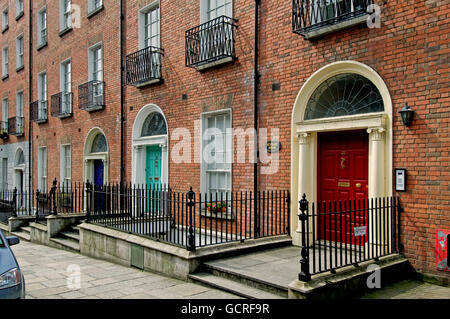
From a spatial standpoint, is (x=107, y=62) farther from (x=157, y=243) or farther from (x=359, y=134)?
(x=359, y=134)

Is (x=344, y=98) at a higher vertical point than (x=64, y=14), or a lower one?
lower

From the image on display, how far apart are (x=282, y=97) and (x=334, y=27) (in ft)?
5.52

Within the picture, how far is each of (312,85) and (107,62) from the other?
8.55 meters

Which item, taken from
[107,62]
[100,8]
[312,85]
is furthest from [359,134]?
[100,8]

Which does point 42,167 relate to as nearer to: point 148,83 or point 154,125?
point 154,125

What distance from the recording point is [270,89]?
8.23 m

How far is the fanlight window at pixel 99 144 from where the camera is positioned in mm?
14059

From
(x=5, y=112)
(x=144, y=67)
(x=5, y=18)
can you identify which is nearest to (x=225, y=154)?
(x=144, y=67)

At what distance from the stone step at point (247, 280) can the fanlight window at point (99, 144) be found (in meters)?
8.83

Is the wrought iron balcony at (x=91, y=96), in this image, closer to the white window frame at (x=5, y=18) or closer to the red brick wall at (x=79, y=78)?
the red brick wall at (x=79, y=78)

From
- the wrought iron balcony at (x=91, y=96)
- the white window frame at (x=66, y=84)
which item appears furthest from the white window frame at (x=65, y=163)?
the wrought iron balcony at (x=91, y=96)

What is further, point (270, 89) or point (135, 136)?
point (135, 136)

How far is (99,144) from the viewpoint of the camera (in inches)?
568

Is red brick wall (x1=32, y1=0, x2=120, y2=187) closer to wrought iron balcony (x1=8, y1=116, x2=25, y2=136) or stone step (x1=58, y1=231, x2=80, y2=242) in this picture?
wrought iron balcony (x1=8, y1=116, x2=25, y2=136)
